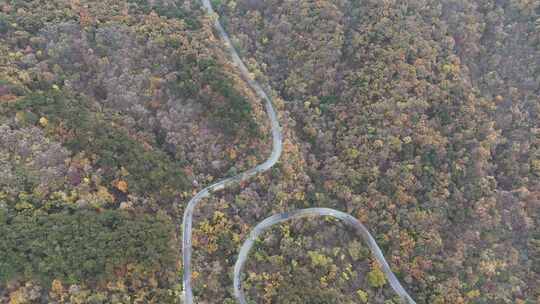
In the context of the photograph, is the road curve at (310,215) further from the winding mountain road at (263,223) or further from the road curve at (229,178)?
the road curve at (229,178)

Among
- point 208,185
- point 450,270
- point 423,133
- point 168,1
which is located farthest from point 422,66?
point 168,1

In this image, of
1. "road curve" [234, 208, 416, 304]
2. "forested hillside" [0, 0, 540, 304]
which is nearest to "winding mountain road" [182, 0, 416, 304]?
"road curve" [234, 208, 416, 304]

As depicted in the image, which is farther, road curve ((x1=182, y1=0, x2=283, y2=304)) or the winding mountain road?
the winding mountain road

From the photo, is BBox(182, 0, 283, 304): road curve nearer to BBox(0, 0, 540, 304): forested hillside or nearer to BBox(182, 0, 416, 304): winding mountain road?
BBox(182, 0, 416, 304): winding mountain road

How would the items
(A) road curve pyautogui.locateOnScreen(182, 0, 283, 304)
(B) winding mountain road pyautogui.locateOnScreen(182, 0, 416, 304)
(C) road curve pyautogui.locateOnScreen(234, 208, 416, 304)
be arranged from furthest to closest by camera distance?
(C) road curve pyautogui.locateOnScreen(234, 208, 416, 304) → (B) winding mountain road pyautogui.locateOnScreen(182, 0, 416, 304) → (A) road curve pyautogui.locateOnScreen(182, 0, 283, 304)

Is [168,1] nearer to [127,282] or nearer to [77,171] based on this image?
[77,171]

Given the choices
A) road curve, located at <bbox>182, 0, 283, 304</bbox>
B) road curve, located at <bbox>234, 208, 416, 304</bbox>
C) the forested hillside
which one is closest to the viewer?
the forested hillside
